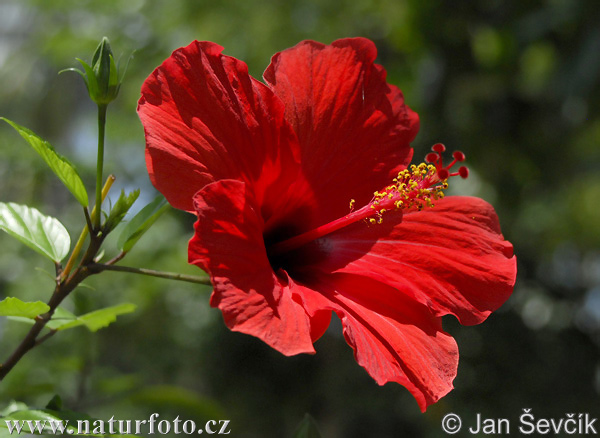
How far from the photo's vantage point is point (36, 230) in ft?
2.74

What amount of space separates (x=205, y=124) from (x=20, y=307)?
333 millimetres

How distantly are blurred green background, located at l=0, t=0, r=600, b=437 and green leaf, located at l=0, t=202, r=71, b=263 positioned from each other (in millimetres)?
2203

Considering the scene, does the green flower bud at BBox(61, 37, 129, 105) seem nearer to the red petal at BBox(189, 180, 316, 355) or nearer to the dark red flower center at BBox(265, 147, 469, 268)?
the red petal at BBox(189, 180, 316, 355)

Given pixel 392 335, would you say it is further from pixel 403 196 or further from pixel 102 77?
pixel 102 77

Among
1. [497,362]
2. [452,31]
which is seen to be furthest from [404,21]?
[497,362]

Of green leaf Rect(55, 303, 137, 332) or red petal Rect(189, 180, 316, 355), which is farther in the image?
green leaf Rect(55, 303, 137, 332)

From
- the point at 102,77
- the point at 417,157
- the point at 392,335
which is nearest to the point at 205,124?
the point at 102,77

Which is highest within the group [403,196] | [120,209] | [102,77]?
[102,77]

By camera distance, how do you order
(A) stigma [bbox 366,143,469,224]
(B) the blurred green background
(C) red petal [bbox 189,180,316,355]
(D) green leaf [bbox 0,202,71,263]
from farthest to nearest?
(B) the blurred green background < (A) stigma [bbox 366,143,469,224] < (D) green leaf [bbox 0,202,71,263] < (C) red petal [bbox 189,180,316,355]

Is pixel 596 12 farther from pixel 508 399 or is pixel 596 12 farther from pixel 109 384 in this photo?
pixel 109 384

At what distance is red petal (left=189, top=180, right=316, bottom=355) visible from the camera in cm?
70

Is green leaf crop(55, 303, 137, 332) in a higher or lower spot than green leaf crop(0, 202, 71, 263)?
lower

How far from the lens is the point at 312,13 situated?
12.4 feet

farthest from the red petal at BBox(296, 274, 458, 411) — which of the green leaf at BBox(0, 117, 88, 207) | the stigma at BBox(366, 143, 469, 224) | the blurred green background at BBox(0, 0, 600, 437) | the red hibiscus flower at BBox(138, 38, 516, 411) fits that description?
the blurred green background at BBox(0, 0, 600, 437)
